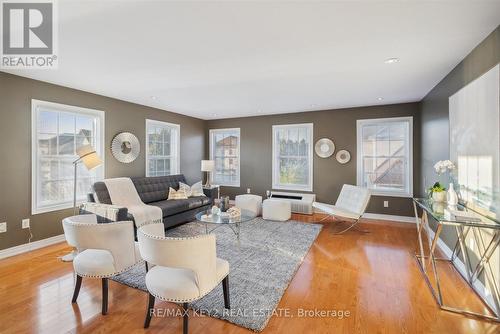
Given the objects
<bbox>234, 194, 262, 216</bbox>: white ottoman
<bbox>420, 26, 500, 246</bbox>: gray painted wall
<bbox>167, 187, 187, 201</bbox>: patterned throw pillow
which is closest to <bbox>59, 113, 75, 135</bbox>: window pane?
<bbox>167, 187, 187, 201</bbox>: patterned throw pillow

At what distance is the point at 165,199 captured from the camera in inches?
195

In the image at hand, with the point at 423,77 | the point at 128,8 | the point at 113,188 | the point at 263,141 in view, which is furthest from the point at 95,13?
the point at 263,141

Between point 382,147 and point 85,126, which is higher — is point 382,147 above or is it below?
below

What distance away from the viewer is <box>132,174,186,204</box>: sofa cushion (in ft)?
15.0

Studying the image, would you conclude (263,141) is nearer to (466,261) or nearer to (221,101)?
(221,101)

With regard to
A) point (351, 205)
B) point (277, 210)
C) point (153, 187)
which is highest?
point (153, 187)

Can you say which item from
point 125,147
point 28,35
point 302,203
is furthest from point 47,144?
point 302,203

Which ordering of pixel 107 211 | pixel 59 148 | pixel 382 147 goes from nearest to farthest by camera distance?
pixel 107 211 < pixel 59 148 < pixel 382 147

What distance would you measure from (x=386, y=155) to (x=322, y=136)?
147 centimetres

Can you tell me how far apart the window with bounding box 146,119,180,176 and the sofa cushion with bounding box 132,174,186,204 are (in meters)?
0.61

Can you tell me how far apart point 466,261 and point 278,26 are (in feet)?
10.4

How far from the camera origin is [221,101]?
16.2ft

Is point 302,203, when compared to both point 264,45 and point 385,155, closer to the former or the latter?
point 385,155

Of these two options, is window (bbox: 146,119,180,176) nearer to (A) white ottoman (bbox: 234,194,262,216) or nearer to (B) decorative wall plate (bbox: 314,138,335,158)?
(A) white ottoman (bbox: 234,194,262,216)
